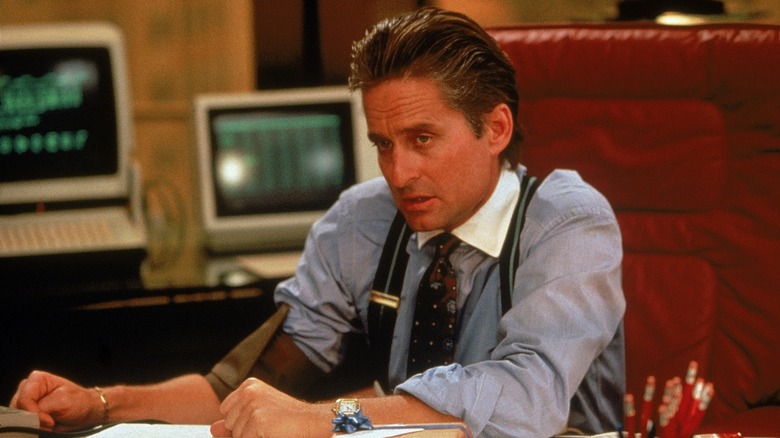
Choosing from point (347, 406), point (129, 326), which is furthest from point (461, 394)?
point (129, 326)

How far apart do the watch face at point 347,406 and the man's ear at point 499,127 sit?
1.58ft

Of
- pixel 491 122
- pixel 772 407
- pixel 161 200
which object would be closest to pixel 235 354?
pixel 491 122

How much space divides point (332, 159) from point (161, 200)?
0.81 meters

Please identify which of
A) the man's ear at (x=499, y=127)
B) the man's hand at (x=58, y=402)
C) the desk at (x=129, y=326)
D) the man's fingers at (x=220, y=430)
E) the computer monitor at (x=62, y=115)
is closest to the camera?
the man's fingers at (x=220, y=430)

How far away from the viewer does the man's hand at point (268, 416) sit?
1.10 meters

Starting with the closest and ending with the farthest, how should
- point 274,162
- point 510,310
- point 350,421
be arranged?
point 350,421 < point 510,310 < point 274,162

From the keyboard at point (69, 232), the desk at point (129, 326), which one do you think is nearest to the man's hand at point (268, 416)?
the desk at point (129, 326)

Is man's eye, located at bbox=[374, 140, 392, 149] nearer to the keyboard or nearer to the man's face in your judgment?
the man's face

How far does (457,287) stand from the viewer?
4.83 ft

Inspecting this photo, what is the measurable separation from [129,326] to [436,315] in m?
0.88

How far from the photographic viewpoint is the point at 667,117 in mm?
1583

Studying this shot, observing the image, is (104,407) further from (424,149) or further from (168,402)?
(424,149)

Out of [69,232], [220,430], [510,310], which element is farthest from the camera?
[69,232]

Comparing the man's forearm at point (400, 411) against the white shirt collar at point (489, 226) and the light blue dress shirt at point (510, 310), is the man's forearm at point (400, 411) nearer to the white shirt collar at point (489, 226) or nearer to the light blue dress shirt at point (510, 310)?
the light blue dress shirt at point (510, 310)
